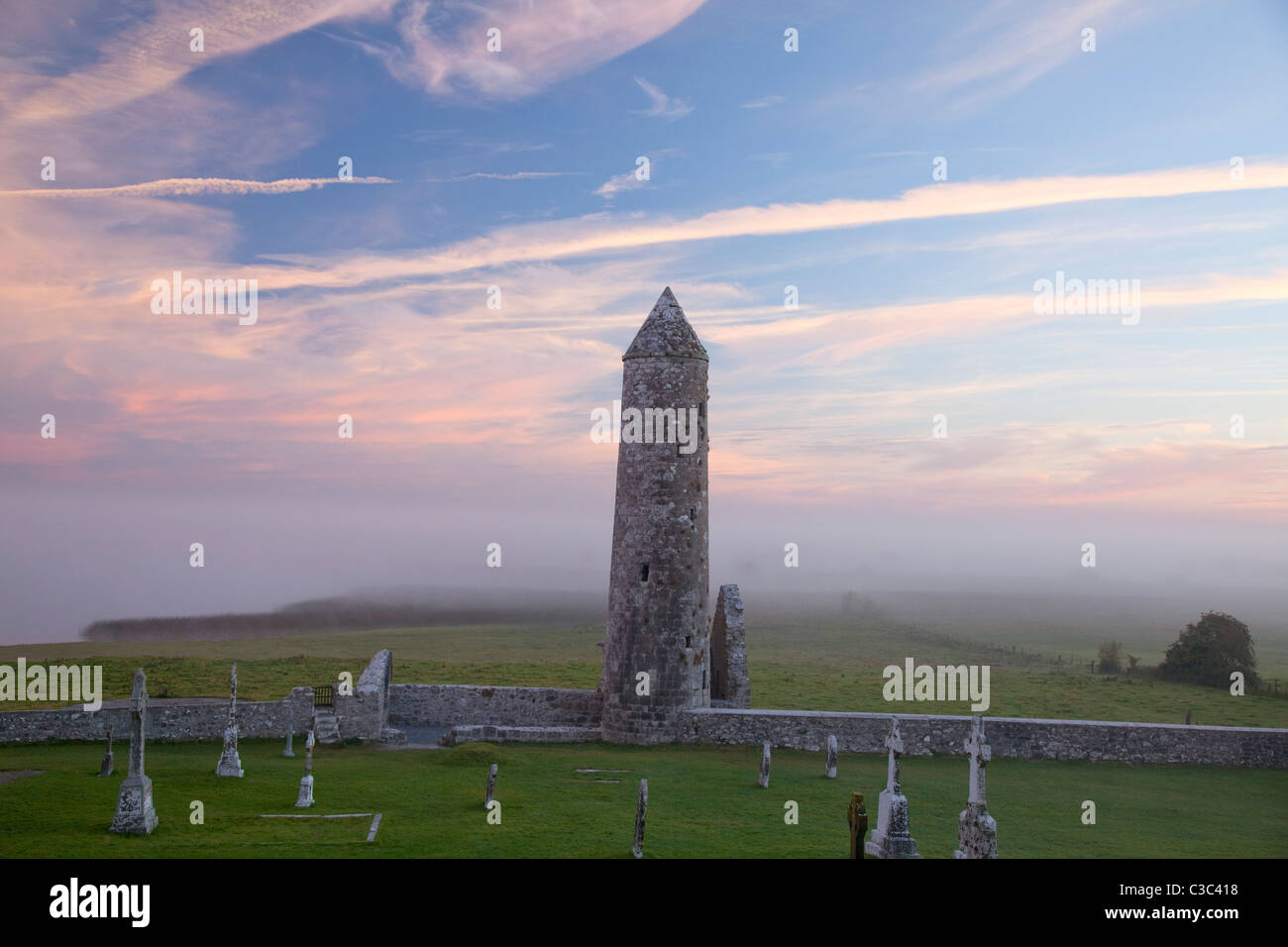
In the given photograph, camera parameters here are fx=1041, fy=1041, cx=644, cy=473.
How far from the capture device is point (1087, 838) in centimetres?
1811

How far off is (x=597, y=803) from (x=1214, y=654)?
1638 inches

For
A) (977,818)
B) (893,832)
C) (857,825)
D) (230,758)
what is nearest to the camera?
(977,818)

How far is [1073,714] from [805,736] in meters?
18.5

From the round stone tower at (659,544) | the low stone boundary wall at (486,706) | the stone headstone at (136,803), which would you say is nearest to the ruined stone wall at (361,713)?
the low stone boundary wall at (486,706)

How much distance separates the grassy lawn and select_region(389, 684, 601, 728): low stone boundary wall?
719 centimetres

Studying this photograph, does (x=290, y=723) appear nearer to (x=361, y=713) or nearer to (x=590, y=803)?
(x=361, y=713)

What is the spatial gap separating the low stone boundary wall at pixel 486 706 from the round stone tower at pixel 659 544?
1.36 meters

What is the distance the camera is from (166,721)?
24938 millimetres

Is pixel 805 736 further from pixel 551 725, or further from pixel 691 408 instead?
pixel 691 408

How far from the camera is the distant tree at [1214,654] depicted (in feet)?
163

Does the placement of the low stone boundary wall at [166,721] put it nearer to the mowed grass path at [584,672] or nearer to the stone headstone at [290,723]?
the stone headstone at [290,723]

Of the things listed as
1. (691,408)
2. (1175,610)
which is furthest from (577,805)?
(1175,610)

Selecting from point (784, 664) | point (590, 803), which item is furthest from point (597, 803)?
point (784, 664)

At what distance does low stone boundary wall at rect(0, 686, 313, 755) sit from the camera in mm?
24484
